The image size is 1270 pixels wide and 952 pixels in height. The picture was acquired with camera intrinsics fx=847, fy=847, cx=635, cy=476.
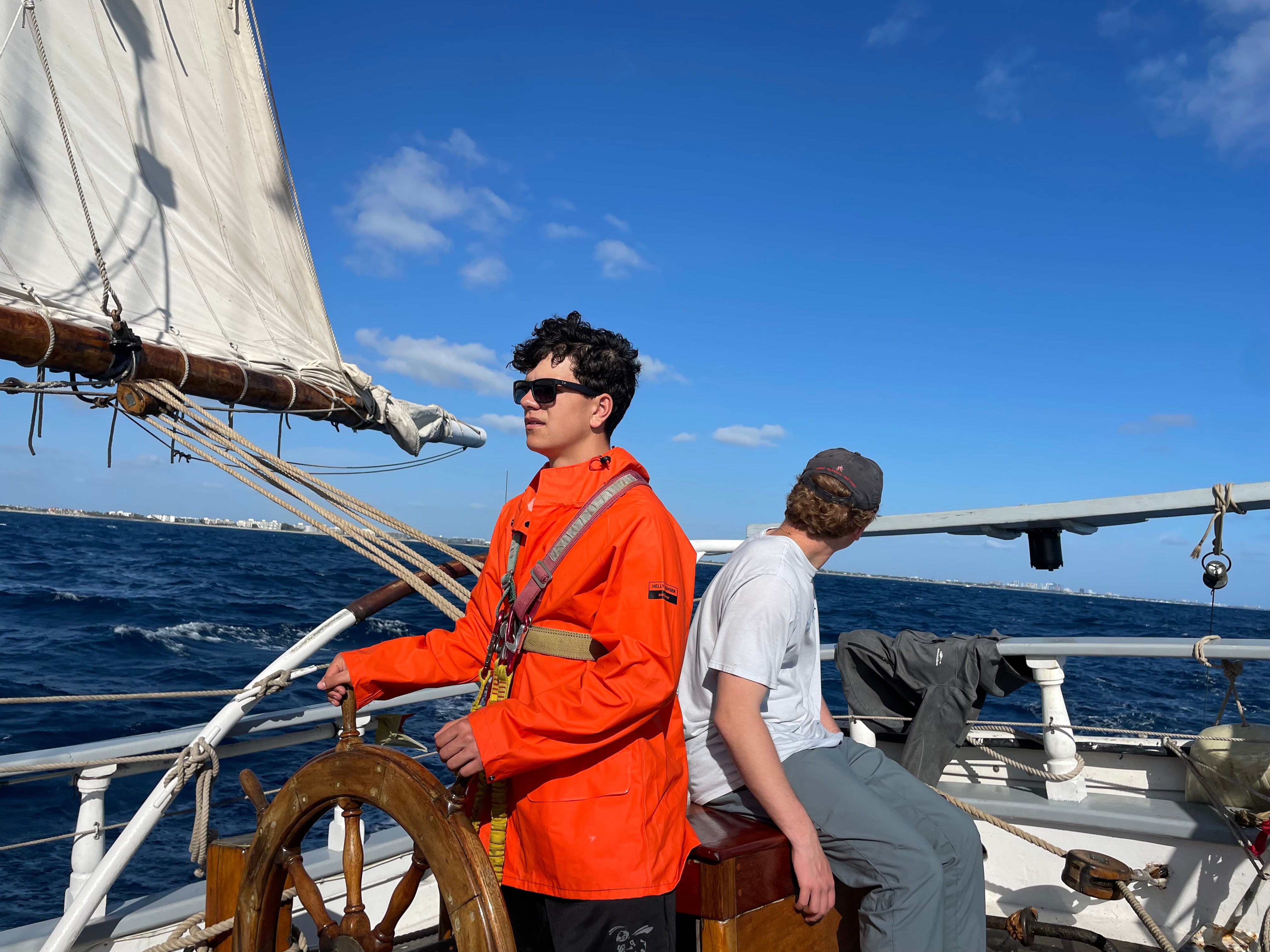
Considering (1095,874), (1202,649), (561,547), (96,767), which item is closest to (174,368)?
(96,767)

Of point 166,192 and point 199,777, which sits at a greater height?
point 166,192

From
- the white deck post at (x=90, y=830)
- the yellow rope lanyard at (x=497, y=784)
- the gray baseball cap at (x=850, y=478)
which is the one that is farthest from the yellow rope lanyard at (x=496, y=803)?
the white deck post at (x=90, y=830)

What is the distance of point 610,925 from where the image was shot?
4.83 feet

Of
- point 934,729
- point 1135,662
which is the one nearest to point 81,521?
point 1135,662

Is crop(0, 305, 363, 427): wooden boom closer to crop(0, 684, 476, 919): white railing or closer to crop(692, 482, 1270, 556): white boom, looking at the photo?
crop(0, 684, 476, 919): white railing

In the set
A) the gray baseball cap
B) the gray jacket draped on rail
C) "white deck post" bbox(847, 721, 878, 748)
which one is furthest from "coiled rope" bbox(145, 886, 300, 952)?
"white deck post" bbox(847, 721, 878, 748)

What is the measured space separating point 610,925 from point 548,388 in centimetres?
101

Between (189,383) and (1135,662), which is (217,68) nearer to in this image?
(189,383)

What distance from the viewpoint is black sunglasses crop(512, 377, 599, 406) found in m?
1.74

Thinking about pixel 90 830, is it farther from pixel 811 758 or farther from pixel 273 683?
pixel 811 758

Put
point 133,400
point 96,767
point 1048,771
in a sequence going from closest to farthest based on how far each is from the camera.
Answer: point 96,767 → point 1048,771 → point 133,400

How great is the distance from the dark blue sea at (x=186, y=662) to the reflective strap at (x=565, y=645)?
4048 mm

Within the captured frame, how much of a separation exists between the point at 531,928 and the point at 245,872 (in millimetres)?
609

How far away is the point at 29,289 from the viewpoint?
14.4 feet
